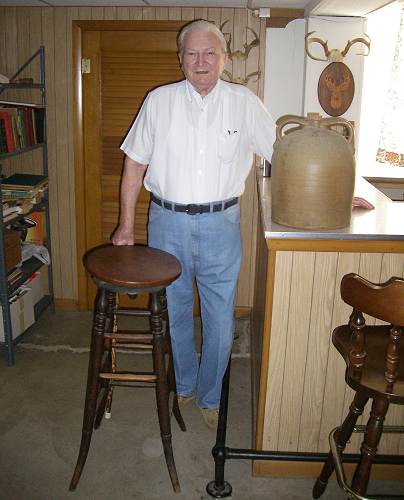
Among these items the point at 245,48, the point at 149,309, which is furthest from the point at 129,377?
the point at 245,48

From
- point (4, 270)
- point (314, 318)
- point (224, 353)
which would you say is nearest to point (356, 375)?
point (314, 318)

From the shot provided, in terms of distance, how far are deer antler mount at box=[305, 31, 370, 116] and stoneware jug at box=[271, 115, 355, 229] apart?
4.88 ft

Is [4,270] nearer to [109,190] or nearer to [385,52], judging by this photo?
[109,190]

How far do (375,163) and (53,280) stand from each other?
2.52m

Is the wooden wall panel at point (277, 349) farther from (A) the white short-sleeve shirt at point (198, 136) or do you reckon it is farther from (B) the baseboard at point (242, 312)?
(B) the baseboard at point (242, 312)

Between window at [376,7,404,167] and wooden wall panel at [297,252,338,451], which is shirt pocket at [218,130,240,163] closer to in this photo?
wooden wall panel at [297,252,338,451]

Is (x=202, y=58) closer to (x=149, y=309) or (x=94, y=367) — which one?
(x=149, y=309)

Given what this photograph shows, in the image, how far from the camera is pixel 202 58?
206cm

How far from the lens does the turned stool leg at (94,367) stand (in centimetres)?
186

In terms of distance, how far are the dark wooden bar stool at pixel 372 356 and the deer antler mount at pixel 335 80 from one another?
195 cm

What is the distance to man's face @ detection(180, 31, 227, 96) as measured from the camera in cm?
206

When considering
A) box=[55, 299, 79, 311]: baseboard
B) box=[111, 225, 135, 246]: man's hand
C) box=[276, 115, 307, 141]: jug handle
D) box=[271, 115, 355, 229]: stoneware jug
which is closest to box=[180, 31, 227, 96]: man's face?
box=[276, 115, 307, 141]: jug handle

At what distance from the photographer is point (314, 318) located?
1.83m

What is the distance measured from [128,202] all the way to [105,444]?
3.41 feet
